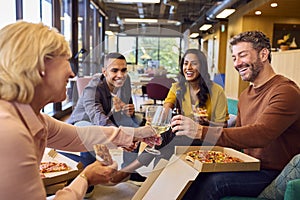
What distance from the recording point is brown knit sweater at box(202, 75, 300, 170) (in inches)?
58.9

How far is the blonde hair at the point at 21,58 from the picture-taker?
0.84 metres

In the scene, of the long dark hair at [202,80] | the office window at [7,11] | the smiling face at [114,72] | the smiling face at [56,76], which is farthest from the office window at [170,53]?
the smiling face at [56,76]

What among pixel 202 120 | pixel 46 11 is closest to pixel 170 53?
pixel 46 11

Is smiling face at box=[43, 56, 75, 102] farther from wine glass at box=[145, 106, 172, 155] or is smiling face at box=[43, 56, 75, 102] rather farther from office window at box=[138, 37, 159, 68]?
office window at box=[138, 37, 159, 68]

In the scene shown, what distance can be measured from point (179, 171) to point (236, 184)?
29 centimetres

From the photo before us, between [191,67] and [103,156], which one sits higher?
[191,67]

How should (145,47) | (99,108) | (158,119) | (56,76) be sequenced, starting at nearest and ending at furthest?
1. (56,76)
2. (158,119)
3. (99,108)
4. (145,47)

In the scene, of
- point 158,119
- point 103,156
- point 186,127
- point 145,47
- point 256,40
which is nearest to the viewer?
point 103,156

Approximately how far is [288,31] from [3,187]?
1014cm

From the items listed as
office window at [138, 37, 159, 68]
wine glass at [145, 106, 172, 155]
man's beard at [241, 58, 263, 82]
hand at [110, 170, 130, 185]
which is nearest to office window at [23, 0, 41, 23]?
office window at [138, 37, 159, 68]

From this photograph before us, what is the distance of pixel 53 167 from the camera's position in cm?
180

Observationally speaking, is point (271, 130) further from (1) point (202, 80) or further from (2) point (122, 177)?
(2) point (122, 177)

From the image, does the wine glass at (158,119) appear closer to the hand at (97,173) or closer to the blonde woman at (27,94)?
the hand at (97,173)

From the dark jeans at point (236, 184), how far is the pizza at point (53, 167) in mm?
800
